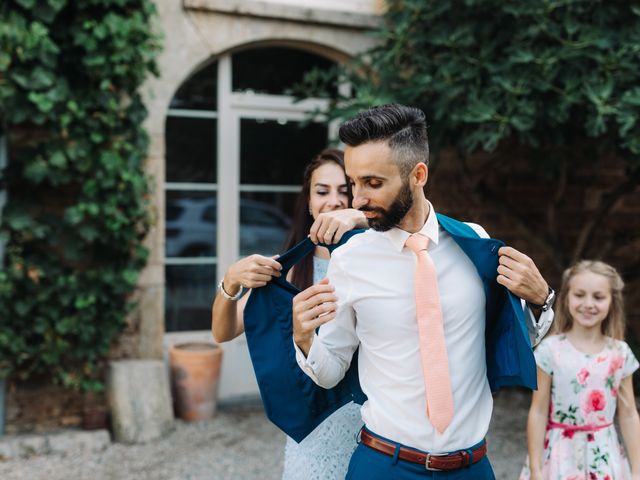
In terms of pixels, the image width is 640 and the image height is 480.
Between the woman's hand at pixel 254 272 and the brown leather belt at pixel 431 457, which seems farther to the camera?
the woman's hand at pixel 254 272

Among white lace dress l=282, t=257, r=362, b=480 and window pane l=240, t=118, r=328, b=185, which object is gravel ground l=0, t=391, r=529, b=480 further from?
white lace dress l=282, t=257, r=362, b=480

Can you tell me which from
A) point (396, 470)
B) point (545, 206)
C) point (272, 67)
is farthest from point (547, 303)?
point (545, 206)

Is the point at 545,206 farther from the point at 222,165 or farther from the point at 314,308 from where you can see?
the point at 314,308

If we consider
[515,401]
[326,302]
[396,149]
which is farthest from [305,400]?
[515,401]

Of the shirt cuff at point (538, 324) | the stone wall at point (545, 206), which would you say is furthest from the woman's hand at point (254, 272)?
the stone wall at point (545, 206)

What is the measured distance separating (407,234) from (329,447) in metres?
0.86

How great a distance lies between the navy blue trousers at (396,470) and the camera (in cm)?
172

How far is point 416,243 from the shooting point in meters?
1.75

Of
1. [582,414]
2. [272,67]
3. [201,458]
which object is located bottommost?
[201,458]

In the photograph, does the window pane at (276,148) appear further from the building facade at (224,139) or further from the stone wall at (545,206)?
the stone wall at (545,206)

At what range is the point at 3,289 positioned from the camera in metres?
4.55

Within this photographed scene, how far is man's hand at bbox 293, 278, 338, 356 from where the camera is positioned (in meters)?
1.70

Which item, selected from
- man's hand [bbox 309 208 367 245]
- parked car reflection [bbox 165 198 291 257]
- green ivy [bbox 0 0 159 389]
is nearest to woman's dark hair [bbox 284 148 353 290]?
man's hand [bbox 309 208 367 245]

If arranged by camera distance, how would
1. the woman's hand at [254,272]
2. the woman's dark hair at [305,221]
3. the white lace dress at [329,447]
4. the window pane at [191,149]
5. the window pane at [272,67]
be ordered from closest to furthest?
the woman's hand at [254,272] → the white lace dress at [329,447] → the woman's dark hair at [305,221] → the window pane at [191,149] → the window pane at [272,67]
